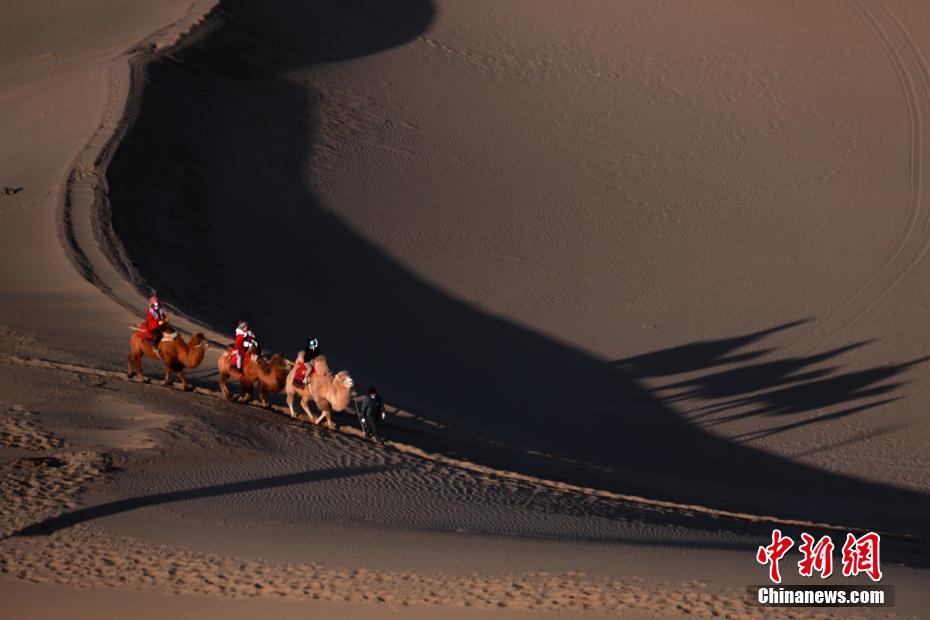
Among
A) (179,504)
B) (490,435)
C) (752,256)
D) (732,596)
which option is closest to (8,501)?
(179,504)

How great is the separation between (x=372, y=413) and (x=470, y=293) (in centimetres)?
1045

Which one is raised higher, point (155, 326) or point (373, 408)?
point (155, 326)

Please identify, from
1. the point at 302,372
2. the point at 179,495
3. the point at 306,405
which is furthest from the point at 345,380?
the point at 179,495

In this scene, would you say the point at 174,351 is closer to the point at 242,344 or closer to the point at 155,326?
the point at 155,326

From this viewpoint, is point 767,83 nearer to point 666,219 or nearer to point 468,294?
point 666,219

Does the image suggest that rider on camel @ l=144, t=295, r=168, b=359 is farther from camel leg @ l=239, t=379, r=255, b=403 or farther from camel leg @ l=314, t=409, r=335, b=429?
camel leg @ l=314, t=409, r=335, b=429

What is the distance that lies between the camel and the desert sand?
30 cm

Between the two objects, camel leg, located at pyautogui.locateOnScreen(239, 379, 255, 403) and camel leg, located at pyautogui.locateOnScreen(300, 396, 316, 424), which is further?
camel leg, located at pyautogui.locateOnScreen(239, 379, 255, 403)

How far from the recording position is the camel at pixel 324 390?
57.3 feet

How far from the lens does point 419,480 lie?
16.1 metres

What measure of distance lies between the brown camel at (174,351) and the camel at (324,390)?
4.14 feet

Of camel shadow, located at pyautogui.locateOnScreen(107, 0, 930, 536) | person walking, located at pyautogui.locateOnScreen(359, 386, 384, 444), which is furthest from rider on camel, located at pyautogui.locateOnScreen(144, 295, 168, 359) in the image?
camel shadow, located at pyautogui.locateOnScreen(107, 0, 930, 536)

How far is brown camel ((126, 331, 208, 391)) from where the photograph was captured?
18.4 meters

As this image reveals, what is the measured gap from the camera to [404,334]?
84.3ft
